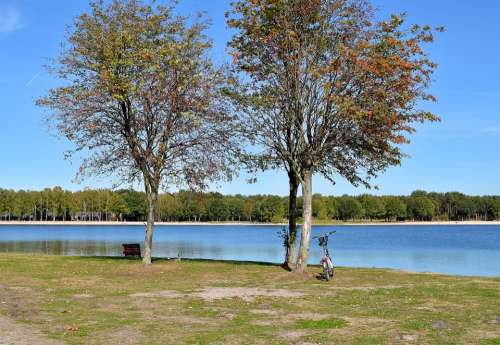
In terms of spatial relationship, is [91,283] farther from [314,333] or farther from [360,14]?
[360,14]

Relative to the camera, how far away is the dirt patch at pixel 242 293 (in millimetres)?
18828

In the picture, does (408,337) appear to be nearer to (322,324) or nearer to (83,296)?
(322,324)

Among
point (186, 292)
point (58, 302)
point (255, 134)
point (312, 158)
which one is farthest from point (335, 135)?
point (58, 302)

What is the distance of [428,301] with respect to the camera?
59.5 feet

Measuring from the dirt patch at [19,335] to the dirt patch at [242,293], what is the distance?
21.2 ft

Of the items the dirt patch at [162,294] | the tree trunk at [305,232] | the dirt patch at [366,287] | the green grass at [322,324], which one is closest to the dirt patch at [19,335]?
the green grass at [322,324]

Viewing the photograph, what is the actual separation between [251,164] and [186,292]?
1162 centimetres

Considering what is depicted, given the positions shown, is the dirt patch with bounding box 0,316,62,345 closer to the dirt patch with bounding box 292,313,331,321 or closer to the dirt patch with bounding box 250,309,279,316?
the dirt patch with bounding box 250,309,279,316

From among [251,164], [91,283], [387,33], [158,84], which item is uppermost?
[387,33]

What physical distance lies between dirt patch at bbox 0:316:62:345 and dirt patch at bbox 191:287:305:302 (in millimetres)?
6449

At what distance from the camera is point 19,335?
1235cm

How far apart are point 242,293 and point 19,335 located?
8869 millimetres

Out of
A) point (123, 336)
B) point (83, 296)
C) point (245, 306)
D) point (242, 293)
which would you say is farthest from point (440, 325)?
point (83, 296)

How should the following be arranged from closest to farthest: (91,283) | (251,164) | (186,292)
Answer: (186,292) < (91,283) < (251,164)
